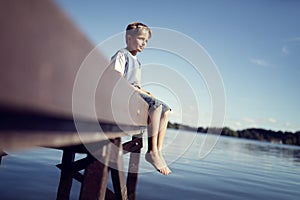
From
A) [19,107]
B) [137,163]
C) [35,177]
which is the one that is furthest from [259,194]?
[19,107]

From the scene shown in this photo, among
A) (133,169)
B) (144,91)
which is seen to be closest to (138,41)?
(144,91)

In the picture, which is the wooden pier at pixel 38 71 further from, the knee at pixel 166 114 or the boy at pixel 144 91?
the knee at pixel 166 114

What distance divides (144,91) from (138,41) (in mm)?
765

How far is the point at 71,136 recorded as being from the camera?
3.94ft

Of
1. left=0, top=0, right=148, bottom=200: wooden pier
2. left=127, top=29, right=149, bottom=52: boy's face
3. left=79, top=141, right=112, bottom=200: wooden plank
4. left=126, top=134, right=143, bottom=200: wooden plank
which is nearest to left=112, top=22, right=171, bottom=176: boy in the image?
left=127, top=29, right=149, bottom=52: boy's face

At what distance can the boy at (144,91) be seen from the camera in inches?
141

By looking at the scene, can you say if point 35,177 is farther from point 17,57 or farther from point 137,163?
point 17,57

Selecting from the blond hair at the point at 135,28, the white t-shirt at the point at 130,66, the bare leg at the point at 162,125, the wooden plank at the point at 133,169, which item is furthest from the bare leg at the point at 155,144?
the wooden plank at the point at 133,169

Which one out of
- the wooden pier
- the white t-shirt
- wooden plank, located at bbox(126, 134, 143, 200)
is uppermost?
the white t-shirt

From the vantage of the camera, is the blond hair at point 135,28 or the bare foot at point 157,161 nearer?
the bare foot at point 157,161

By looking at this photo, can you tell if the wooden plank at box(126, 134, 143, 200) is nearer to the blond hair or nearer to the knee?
the knee

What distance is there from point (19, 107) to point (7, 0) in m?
0.21

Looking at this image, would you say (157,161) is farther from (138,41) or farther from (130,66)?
(138,41)

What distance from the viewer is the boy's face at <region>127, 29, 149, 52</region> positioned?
4148 mm
